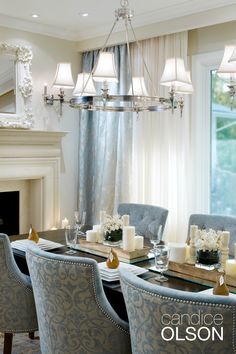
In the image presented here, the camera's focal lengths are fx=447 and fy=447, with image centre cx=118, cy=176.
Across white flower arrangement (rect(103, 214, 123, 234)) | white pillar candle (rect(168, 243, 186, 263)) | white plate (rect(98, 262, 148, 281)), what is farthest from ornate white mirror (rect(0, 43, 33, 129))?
white pillar candle (rect(168, 243, 186, 263))

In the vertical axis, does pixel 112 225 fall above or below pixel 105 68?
below

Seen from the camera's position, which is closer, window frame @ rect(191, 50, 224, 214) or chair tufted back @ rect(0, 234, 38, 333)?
chair tufted back @ rect(0, 234, 38, 333)

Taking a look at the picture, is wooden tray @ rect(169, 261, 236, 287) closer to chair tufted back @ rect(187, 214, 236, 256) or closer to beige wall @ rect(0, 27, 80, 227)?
chair tufted back @ rect(187, 214, 236, 256)

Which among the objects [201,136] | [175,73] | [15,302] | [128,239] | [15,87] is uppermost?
[15,87]

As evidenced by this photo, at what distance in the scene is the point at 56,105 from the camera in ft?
16.7

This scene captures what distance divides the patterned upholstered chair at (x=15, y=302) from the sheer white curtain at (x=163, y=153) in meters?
2.11

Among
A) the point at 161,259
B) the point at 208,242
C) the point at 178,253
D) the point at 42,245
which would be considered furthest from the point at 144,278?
the point at 42,245

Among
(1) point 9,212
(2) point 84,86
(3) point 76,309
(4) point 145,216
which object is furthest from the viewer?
(1) point 9,212

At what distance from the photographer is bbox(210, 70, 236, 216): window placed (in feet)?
13.9

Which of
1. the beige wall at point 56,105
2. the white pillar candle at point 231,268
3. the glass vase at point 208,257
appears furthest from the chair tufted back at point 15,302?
the beige wall at point 56,105

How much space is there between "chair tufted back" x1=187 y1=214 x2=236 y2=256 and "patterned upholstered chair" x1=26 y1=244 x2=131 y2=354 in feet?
4.03

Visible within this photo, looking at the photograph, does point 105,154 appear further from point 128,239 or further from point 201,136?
point 128,239

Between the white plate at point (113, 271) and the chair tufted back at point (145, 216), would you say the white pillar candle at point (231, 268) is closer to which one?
the white plate at point (113, 271)

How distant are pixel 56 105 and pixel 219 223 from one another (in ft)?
8.58
